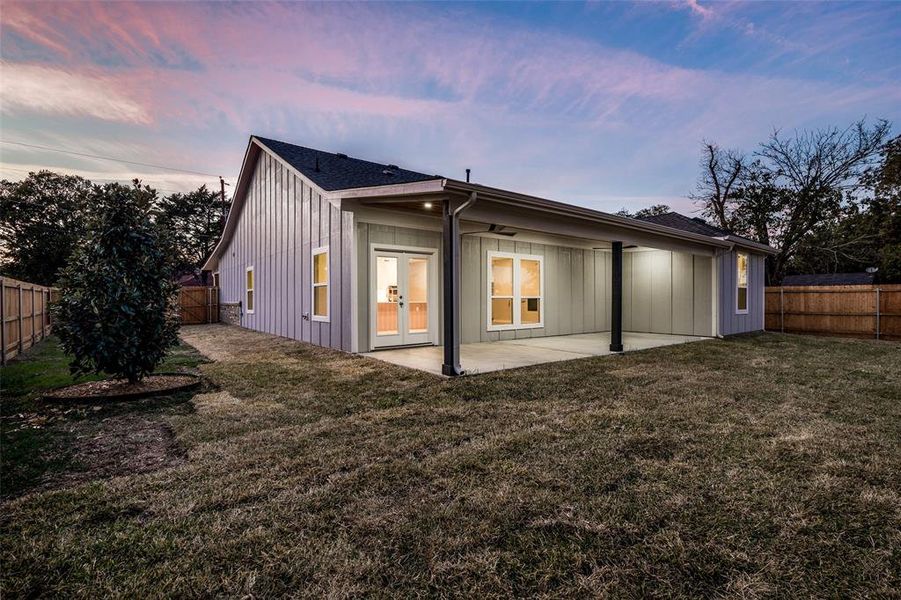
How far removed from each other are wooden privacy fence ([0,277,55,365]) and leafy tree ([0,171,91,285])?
56.6 feet

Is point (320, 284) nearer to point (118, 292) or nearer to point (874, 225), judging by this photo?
point (118, 292)

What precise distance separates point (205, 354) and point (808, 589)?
327 inches

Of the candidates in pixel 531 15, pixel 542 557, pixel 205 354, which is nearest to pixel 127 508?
pixel 542 557

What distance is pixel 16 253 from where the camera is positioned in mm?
22781

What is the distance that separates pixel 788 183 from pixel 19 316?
88.2 ft

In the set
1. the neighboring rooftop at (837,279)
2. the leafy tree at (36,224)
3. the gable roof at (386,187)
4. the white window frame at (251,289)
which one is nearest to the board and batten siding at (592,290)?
A: the gable roof at (386,187)

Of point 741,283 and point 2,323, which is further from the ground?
point 741,283

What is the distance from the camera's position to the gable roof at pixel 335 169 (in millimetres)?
8312

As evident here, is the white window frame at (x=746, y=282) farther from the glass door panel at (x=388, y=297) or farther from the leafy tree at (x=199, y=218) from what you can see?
the leafy tree at (x=199, y=218)

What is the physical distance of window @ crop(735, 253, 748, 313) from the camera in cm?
1123

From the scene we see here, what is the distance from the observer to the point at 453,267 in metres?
5.52

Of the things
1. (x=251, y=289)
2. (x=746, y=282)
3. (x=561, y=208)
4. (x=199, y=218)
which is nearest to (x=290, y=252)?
(x=251, y=289)

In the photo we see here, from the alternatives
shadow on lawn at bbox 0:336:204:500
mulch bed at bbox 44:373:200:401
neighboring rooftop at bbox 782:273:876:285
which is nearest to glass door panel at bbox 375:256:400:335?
mulch bed at bbox 44:373:200:401

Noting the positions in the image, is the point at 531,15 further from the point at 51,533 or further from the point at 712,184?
the point at 712,184
